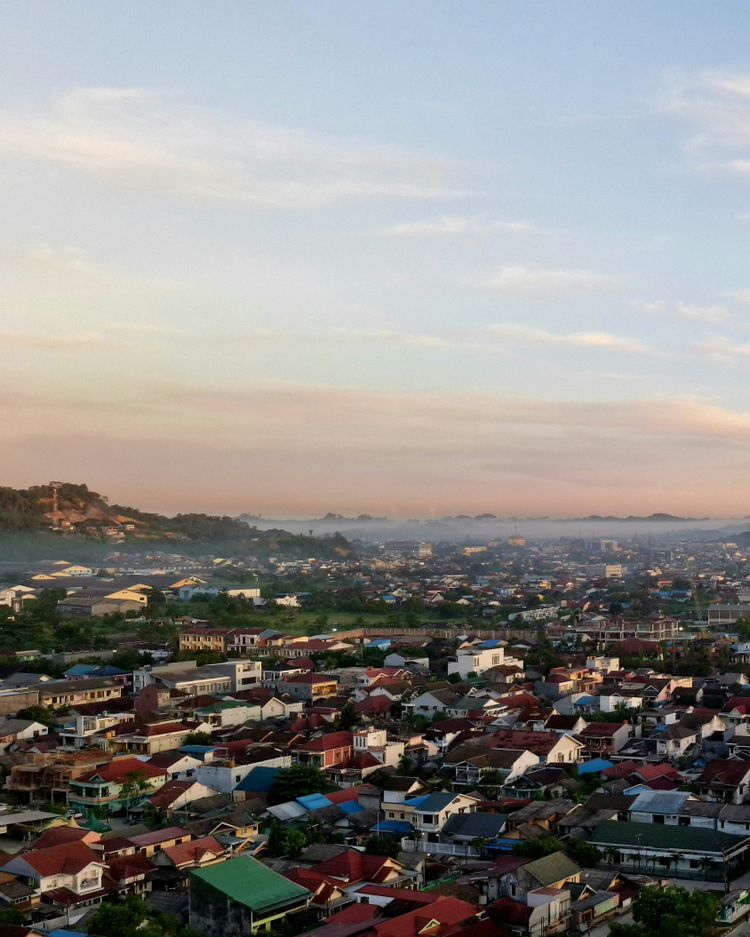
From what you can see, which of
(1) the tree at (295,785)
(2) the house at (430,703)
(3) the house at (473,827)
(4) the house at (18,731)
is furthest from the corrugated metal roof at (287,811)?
(2) the house at (430,703)

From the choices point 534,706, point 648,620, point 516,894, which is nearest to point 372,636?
point 648,620

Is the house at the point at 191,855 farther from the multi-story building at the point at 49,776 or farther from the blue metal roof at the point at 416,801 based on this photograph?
the multi-story building at the point at 49,776

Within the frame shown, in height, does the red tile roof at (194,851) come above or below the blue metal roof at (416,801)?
below

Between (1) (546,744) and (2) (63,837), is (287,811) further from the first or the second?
(1) (546,744)

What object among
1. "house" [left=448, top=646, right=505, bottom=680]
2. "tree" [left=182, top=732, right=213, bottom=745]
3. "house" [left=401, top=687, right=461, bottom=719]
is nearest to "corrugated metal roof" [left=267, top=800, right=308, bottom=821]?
"tree" [left=182, top=732, right=213, bottom=745]

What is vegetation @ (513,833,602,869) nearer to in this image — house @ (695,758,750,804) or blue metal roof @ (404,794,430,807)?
blue metal roof @ (404,794,430,807)

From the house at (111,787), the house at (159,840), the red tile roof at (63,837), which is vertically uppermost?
the red tile roof at (63,837)

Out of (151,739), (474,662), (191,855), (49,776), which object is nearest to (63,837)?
(191,855)
